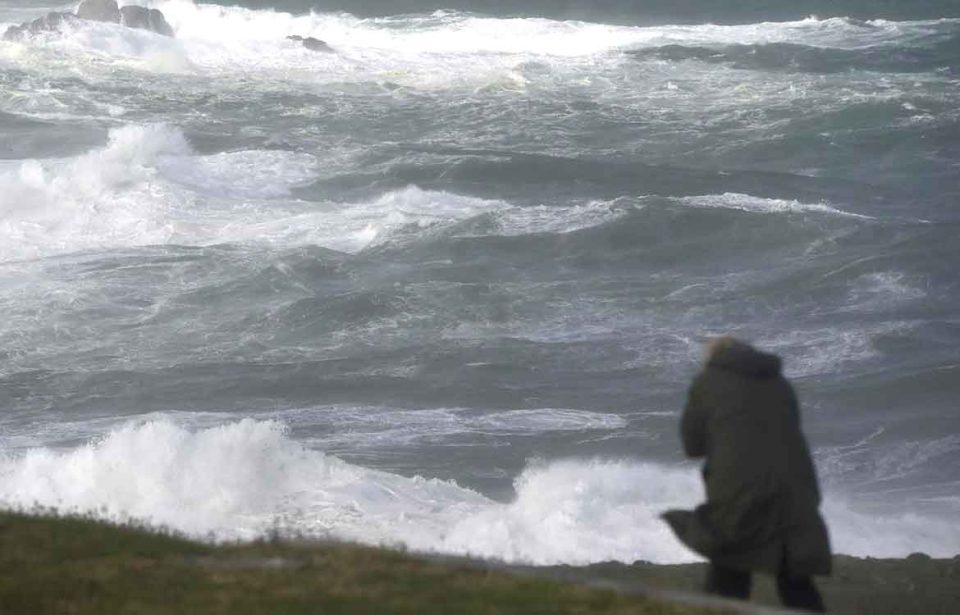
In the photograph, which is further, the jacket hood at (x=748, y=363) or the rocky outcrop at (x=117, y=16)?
the rocky outcrop at (x=117, y=16)

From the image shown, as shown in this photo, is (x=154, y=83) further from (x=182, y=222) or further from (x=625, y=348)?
(x=625, y=348)

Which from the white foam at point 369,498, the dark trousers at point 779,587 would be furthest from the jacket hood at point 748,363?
the white foam at point 369,498

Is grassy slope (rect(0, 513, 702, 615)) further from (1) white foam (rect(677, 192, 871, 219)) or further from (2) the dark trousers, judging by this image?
(1) white foam (rect(677, 192, 871, 219))

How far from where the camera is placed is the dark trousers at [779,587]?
6.46m

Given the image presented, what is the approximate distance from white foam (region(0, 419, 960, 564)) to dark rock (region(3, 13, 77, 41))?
3184cm

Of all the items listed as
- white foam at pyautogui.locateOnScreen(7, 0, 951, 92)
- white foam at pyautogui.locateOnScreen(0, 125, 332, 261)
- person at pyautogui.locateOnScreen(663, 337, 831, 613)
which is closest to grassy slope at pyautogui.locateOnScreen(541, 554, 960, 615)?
person at pyautogui.locateOnScreen(663, 337, 831, 613)

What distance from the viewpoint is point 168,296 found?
2278 cm

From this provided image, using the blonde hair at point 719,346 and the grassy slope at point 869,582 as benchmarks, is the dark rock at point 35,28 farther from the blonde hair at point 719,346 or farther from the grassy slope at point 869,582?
the blonde hair at point 719,346

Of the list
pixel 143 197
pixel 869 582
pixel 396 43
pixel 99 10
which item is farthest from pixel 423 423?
pixel 99 10

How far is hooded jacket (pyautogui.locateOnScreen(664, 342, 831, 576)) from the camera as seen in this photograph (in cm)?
629

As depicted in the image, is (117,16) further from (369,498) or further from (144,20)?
(369,498)

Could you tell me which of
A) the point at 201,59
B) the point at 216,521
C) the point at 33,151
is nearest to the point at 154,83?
the point at 201,59

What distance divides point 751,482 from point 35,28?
43.1 meters

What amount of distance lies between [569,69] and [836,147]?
11.7 metres
